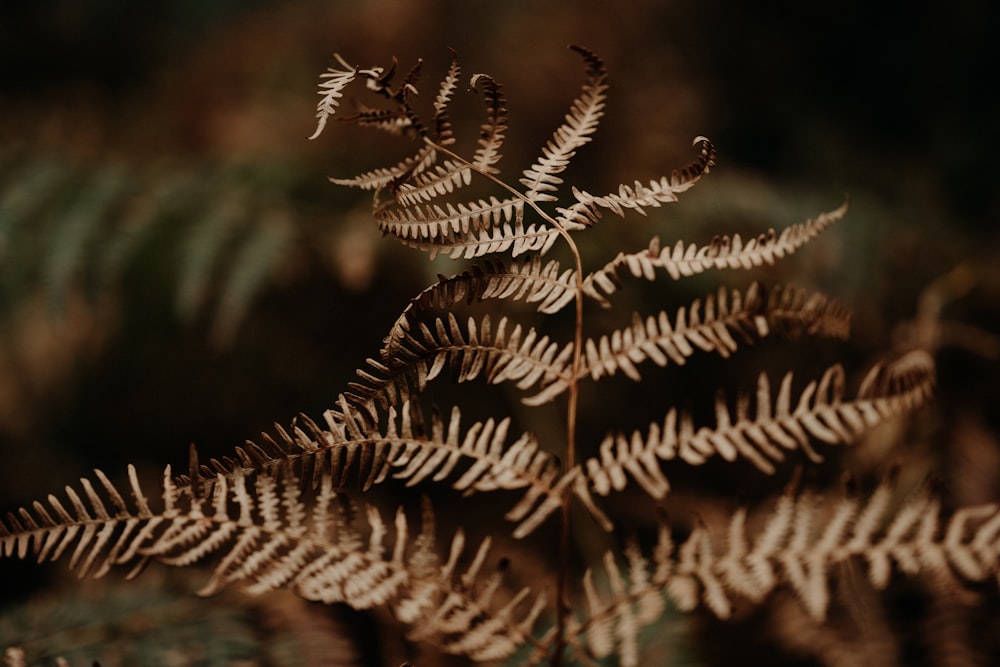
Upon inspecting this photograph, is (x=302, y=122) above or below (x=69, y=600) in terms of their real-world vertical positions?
above

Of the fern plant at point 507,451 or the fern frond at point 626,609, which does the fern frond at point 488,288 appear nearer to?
the fern plant at point 507,451

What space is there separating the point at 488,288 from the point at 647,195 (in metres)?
0.15

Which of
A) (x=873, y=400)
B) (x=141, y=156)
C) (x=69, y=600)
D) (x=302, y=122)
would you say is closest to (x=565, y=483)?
(x=873, y=400)

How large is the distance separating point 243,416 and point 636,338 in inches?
62.6

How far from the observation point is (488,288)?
604 mm

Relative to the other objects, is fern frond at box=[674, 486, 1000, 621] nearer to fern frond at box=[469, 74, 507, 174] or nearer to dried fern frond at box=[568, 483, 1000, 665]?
dried fern frond at box=[568, 483, 1000, 665]

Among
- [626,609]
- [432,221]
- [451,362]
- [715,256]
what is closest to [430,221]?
[432,221]

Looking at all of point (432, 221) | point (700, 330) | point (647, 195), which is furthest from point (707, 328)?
point (432, 221)

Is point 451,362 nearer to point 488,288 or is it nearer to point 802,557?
point 488,288

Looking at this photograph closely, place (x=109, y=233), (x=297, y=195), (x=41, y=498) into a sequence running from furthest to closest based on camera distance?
(x=41, y=498), (x=297, y=195), (x=109, y=233)

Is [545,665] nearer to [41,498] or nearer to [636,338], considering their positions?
[636,338]

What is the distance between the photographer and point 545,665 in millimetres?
917

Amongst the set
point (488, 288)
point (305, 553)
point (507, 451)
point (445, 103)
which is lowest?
point (305, 553)

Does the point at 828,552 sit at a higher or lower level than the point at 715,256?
lower
